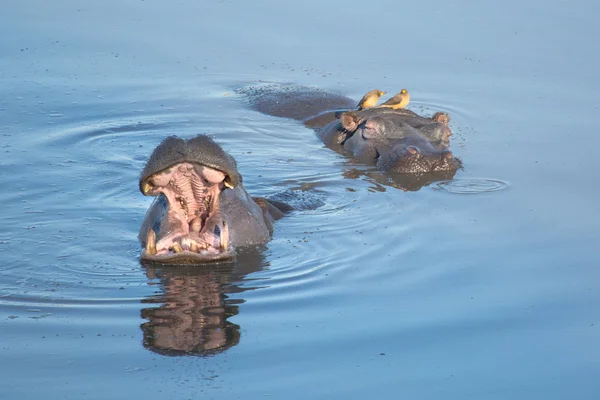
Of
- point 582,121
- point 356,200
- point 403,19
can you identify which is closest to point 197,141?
point 356,200

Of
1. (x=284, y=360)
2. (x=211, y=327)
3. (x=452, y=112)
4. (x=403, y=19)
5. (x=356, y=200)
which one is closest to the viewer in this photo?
(x=284, y=360)

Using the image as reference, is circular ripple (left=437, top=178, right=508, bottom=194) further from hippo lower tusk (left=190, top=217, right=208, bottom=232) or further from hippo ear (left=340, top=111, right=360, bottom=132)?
hippo lower tusk (left=190, top=217, right=208, bottom=232)

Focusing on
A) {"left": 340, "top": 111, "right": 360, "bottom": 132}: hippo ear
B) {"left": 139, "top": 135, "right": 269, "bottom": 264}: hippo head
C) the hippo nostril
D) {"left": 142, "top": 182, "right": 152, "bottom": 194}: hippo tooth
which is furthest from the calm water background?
{"left": 142, "top": 182, "right": 152, "bottom": 194}: hippo tooth

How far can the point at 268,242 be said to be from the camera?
30.1 ft

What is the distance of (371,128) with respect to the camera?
528 inches

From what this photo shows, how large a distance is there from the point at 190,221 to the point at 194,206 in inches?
4.8

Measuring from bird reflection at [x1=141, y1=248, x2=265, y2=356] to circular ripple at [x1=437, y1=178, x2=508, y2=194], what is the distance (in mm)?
3236

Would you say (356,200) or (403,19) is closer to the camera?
(356,200)

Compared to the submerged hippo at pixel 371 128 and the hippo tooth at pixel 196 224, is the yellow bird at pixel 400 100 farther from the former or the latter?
the hippo tooth at pixel 196 224

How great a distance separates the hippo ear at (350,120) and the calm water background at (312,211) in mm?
507

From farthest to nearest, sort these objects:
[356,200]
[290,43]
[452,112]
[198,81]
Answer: [290,43] < [198,81] < [452,112] < [356,200]

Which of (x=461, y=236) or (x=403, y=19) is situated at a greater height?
(x=403, y=19)

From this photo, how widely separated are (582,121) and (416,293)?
6.25m

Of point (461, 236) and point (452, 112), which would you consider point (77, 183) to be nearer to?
point (461, 236)
